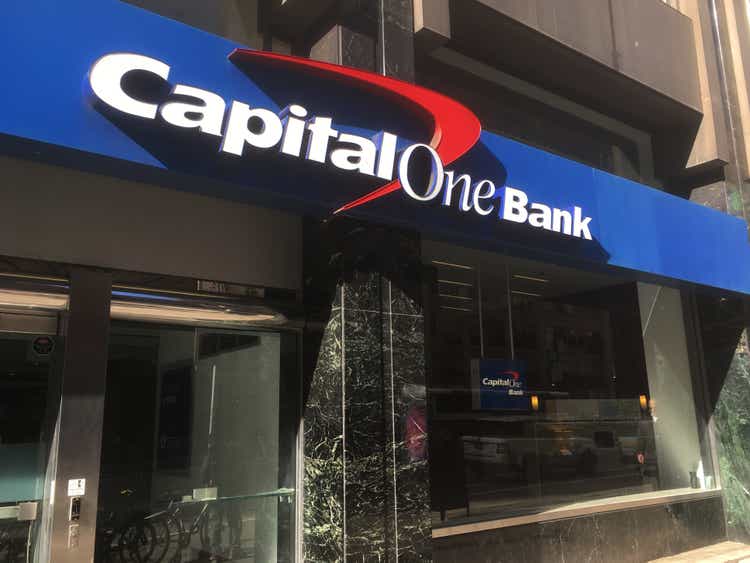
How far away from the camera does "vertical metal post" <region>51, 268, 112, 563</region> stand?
13.6ft

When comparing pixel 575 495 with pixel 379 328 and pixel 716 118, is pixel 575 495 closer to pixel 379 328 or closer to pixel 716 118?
pixel 379 328

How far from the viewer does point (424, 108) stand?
208 inches

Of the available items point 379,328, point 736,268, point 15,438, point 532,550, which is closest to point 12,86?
point 15,438

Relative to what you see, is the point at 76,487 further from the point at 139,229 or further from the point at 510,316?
the point at 510,316

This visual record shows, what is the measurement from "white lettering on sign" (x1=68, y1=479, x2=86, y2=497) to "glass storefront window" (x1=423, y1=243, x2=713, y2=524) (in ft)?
10.5

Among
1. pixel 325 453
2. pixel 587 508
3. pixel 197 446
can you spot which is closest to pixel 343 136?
pixel 325 453

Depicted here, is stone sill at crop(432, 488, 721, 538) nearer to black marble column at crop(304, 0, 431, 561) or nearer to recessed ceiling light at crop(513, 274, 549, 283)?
black marble column at crop(304, 0, 431, 561)

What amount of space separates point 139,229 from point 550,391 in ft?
16.9

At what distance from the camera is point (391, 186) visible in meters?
4.91

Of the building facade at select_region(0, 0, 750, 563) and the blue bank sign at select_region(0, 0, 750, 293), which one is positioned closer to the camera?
the blue bank sign at select_region(0, 0, 750, 293)

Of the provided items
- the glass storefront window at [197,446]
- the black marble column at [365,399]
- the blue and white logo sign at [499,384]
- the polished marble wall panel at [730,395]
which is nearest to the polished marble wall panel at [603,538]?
the polished marble wall panel at [730,395]

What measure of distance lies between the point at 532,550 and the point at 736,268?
487 centimetres

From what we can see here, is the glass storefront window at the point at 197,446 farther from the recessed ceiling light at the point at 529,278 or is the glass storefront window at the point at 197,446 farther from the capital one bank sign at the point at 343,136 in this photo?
the recessed ceiling light at the point at 529,278

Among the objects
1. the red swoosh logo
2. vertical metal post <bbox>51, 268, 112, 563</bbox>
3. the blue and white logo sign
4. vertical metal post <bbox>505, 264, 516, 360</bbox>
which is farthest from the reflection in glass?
vertical metal post <bbox>505, 264, 516, 360</bbox>
